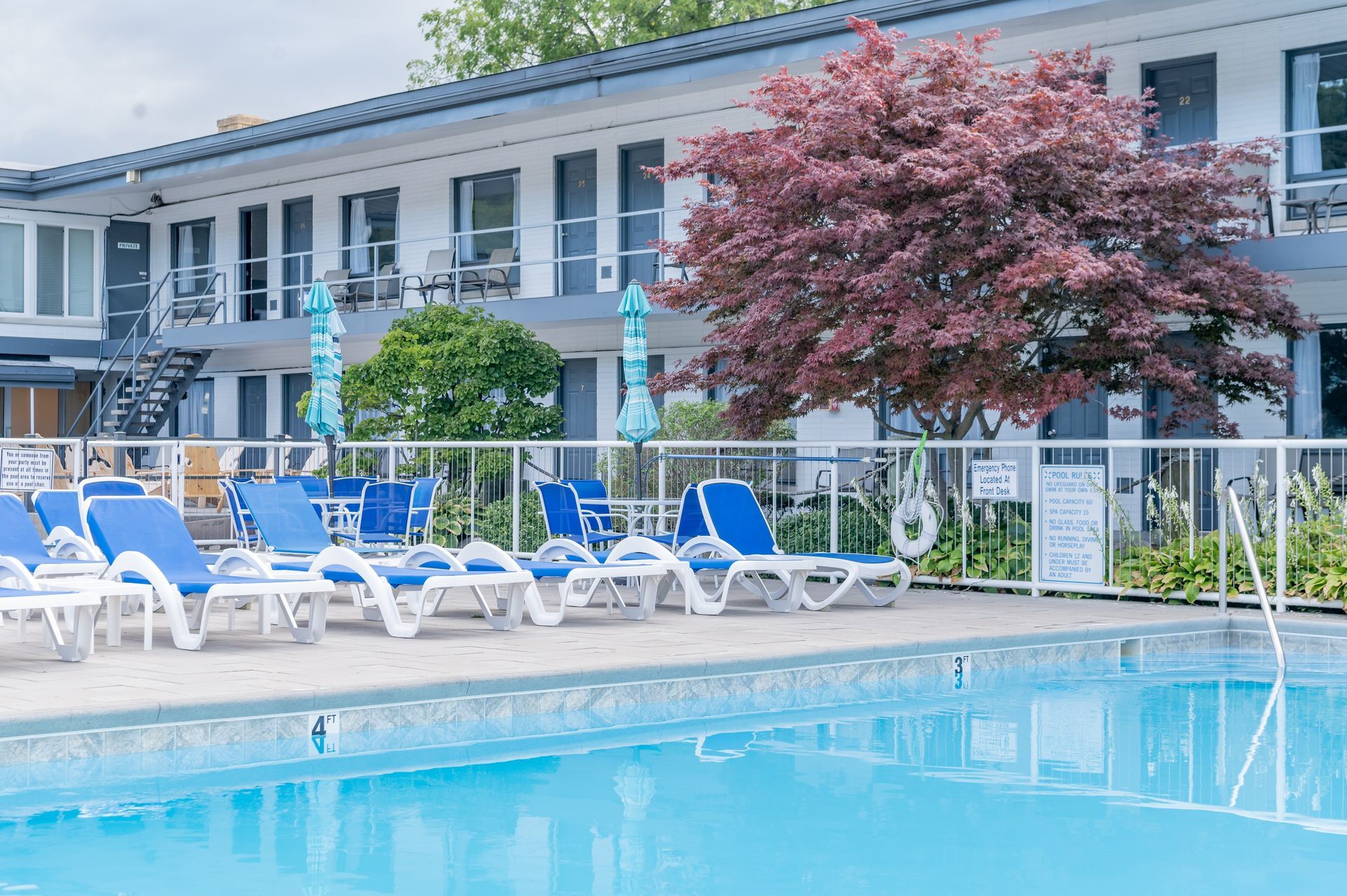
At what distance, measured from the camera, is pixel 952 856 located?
5.54 meters

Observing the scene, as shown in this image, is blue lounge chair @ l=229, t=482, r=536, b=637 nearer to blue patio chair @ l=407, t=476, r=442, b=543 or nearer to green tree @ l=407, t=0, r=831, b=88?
blue patio chair @ l=407, t=476, r=442, b=543

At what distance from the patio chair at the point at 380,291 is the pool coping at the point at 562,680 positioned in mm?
15561

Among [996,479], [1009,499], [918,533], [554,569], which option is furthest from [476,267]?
[554,569]

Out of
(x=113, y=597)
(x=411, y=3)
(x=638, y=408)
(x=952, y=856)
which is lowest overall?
(x=952, y=856)

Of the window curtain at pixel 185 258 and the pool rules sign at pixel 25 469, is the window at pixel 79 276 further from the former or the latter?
the pool rules sign at pixel 25 469

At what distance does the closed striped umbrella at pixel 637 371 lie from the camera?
45.1 feet

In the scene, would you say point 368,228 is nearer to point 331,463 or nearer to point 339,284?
point 339,284

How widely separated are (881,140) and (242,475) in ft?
36.0

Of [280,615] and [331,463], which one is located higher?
[331,463]

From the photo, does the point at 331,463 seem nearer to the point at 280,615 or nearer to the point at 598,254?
the point at 280,615

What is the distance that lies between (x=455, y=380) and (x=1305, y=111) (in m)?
10.1

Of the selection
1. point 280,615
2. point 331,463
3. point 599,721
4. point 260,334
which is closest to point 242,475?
point 260,334

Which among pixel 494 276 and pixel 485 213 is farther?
pixel 485 213

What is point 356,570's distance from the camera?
31.5ft
